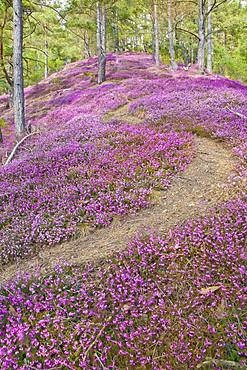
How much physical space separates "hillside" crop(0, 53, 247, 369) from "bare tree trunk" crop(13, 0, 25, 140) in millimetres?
3738

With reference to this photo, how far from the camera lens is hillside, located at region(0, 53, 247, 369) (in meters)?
3.45

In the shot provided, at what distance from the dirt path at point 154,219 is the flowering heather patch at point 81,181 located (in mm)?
244

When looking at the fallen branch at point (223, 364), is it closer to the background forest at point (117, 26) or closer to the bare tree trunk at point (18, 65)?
the bare tree trunk at point (18, 65)

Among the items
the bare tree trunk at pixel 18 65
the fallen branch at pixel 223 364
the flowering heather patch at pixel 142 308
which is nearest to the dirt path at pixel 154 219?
the flowering heather patch at pixel 142 308

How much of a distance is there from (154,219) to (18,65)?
10.8m

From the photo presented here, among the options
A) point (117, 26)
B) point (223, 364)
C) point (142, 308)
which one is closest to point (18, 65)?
point (142, 308)

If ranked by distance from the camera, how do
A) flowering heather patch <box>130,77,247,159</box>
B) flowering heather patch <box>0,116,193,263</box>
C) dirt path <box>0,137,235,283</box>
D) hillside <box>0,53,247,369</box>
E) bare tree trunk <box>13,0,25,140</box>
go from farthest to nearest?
1. bare tree trunk <box>13,0,25,140</box>
2. flowering heather patch <box>130,77,247,159</box>
3. flowering heather patch <box>0,116,193,263</box>
4. dirt path <box>0,137,235,283</box>
5. hillside <box>0,53,247,369</box>

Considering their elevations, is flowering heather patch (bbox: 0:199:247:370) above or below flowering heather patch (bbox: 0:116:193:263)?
below

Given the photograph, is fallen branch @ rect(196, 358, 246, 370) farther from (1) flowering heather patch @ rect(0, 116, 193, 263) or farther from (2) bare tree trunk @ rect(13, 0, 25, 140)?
(2) bare tree trunk @ rect(13, 0, 25, 140)

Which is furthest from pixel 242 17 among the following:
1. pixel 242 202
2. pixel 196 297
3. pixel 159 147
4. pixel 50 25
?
pixel 196 297

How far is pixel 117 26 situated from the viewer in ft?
142

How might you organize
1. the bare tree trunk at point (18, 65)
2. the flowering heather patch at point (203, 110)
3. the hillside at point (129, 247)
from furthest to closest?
the bare tree trunk at point (18, 65)
the flowering heather patch at point (203, 110)
the hillside at point (129, 247)

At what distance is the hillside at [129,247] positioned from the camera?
3451 mm

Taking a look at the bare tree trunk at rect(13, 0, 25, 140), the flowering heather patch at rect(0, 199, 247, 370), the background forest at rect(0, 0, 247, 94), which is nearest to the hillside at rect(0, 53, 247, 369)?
the flowering heather patch at rect(0, 199, 247, 370)
